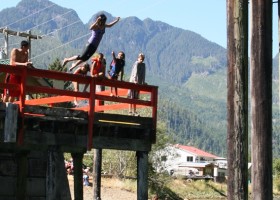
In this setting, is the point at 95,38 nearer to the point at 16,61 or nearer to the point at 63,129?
the point at 16,61

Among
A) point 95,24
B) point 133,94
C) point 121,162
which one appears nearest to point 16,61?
point 95,24

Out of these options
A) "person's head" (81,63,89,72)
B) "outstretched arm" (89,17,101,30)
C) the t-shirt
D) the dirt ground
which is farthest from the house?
"outstretched arm" (89,17,101,30)

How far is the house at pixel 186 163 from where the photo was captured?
166 ft

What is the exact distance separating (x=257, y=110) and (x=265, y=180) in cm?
91

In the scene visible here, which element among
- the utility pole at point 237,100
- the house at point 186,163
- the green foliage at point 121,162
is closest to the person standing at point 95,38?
the utility pole at point 237,100

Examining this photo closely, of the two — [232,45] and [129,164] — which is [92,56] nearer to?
[232,45]

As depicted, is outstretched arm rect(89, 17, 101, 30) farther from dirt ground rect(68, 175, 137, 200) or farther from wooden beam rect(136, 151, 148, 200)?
dirt ground rect(68, 175, 137, 200)

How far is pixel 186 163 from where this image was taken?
11844 cm

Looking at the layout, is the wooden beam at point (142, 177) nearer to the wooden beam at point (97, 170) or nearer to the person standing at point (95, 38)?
the person standing at point (95, 38)

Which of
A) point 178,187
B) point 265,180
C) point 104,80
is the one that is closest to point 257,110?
point 265,180

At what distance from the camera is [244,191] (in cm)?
824

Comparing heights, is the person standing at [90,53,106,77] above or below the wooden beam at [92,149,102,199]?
above

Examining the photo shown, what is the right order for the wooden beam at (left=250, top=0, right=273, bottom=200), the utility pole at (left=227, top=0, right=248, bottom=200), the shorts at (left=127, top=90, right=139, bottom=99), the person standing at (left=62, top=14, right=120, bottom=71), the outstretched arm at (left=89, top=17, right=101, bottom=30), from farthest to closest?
the shorts at (left=127, top=90, right=139, bottom=99)
the person standing at (left=62, top=14, right=120, bottom=71)
the outstretched arm at (left=89, top=17, right=101, bottom=30)
the utility pole at (left=227, top=0, right=248, bottom=200)
the wooden beam at (left=250, top=0, right=273, bottom=200)

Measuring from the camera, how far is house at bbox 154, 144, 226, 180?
166 ft
